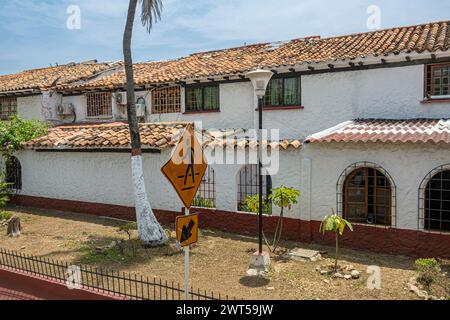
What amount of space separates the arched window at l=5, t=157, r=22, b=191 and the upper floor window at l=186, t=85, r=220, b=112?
8.68 m

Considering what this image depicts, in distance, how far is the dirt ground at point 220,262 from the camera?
806cm

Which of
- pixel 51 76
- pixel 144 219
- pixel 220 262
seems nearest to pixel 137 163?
pixel 144 219

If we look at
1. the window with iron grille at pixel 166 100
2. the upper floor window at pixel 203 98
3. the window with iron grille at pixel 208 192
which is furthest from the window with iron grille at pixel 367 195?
the window with iron grille at pixel 166 100

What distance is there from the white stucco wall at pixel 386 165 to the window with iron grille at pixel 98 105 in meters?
10.7

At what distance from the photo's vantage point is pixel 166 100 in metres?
16.5

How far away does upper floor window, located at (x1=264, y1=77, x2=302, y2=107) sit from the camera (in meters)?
13.6

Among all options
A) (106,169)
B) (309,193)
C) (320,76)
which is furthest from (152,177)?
(320,76)

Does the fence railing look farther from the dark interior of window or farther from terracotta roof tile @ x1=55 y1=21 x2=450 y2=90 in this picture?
terracotta roof tile @ x1=55 y1=21 x2=450 y2=90

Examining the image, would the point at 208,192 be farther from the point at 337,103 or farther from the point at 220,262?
the point at 337,103

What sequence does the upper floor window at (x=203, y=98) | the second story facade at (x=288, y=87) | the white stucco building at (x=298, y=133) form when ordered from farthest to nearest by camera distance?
1. the upper floor window at (x=203, y=98)
2. the second story facade at (x=288, y=87)
3. the white stucco building at (x=298, y=133)

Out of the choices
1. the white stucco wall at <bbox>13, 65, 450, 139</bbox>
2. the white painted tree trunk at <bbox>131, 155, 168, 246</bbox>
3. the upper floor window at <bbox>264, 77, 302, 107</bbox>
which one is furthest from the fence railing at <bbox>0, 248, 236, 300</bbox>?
the upper floor window at <bbox>264, 77, 302, 107</bbox>

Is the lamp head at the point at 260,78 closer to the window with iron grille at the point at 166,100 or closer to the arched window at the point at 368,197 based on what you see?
the arched window at the point at 368,197
